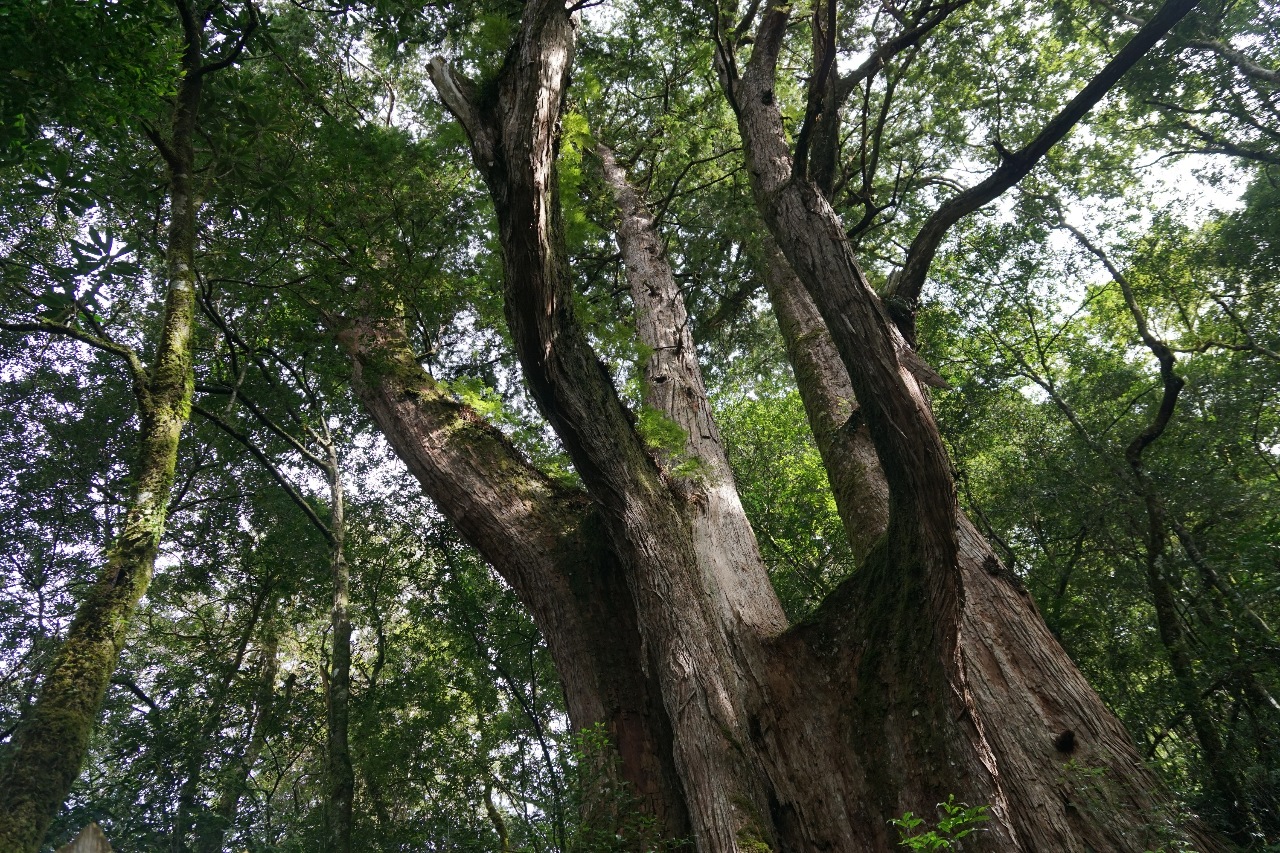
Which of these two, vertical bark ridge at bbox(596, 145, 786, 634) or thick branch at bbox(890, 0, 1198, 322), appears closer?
thick branch at bbox(890, 0, 1198, 322)

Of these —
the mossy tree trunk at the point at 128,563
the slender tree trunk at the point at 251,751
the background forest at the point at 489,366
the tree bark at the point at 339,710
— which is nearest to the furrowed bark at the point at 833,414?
the background forest at the point at 489,366

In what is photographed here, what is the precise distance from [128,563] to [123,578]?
8cm

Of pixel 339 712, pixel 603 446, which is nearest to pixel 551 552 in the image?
pixel 603 446

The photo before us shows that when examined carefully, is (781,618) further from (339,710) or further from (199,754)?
(199,754)

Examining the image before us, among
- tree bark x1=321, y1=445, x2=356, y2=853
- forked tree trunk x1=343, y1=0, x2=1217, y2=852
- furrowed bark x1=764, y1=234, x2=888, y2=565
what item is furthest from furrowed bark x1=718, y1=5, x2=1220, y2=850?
tree bark x1=321, y1=445, x2=356, y2=853

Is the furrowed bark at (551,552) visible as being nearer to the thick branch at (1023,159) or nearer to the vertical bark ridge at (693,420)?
the vertical bark ridge at (693,420)

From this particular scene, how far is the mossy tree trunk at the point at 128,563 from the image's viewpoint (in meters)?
3.08

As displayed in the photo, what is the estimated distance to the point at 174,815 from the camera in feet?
32.4

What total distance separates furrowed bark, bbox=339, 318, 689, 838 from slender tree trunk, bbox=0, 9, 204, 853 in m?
1.49

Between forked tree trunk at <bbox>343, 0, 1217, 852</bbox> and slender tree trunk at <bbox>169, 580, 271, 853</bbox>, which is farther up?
slender tree trunk at <bbox>169, 580, 271, 853</bbox>

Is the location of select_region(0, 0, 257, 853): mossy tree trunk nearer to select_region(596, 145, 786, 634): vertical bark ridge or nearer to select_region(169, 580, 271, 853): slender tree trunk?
select_region(596, 145, 786, 634): vertical bark ridge

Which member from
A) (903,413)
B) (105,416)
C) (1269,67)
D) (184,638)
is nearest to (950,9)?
(903,413)

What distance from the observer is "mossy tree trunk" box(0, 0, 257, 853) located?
3078 millimetres

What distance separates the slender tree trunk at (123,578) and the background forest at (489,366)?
0.08m
